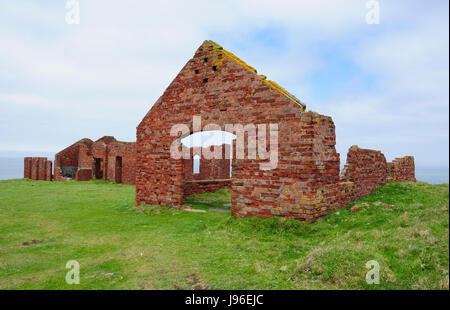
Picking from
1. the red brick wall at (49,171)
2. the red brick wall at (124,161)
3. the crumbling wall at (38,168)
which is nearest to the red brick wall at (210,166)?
the red brick wall at (124,161)

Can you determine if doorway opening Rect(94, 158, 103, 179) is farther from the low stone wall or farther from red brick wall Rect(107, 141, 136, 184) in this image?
the low stone wall

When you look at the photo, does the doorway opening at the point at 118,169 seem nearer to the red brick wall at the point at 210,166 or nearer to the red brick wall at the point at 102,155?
the red brick wall at the point at 102,155

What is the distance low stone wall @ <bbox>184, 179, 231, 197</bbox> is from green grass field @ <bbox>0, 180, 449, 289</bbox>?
147 inches

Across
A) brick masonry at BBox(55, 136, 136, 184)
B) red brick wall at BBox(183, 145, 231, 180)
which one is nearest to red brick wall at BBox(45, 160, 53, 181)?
brick masonry at BBox(55, 136, 136, 184)

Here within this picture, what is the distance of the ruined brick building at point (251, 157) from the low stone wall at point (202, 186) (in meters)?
2.53

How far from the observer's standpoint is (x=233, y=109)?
23.8 ft

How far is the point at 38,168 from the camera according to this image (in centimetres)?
2608

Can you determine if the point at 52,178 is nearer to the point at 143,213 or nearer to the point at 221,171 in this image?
the point at 221,171

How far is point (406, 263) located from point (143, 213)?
7174 mm

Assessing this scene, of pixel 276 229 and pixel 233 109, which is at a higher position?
pixel 233 109

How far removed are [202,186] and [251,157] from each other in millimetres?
5969

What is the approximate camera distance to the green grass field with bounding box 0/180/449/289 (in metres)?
3.40

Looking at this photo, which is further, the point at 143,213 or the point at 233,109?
the point at 143,213

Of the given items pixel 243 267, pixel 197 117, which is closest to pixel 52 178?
pixel 197 117
